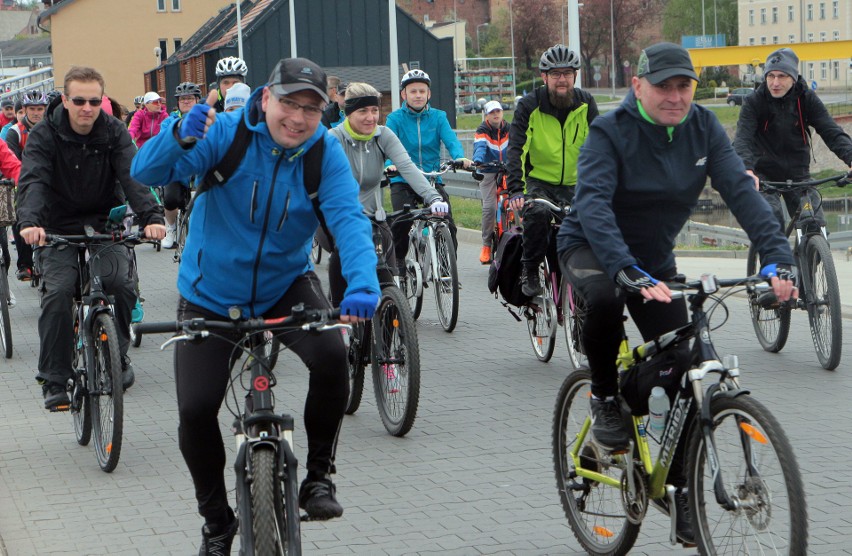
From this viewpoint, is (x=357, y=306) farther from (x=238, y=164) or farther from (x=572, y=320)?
(x=572, y=320)

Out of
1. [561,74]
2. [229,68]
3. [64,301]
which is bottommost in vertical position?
[64,301]

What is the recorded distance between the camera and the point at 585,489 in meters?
5.39

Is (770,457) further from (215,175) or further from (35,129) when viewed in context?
(35,129)

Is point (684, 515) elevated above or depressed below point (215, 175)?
below

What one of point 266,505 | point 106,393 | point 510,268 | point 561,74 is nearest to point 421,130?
point 510,268

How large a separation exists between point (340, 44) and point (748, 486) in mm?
63915

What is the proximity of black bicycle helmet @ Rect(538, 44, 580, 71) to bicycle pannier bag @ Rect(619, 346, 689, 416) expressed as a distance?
4538 millimetres

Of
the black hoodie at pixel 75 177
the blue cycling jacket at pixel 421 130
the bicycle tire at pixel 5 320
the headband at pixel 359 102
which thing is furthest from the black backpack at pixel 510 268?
the bicycle tire at pixel 5 320

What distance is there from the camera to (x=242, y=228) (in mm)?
4750

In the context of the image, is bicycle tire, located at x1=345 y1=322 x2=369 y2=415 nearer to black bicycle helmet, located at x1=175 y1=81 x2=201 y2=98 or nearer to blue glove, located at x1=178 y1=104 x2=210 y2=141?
blue glove, located at x1=178 y1=104 x2=210 y2=141

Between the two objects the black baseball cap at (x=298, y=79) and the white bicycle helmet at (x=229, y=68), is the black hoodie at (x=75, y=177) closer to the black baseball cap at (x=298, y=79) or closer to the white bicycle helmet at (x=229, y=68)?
the black baseball cap at (x=298, y=79)

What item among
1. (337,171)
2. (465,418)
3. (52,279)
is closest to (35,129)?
(52,279)

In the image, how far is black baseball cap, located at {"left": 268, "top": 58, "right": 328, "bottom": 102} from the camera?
4539mm

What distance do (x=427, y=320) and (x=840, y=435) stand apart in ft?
18.1
